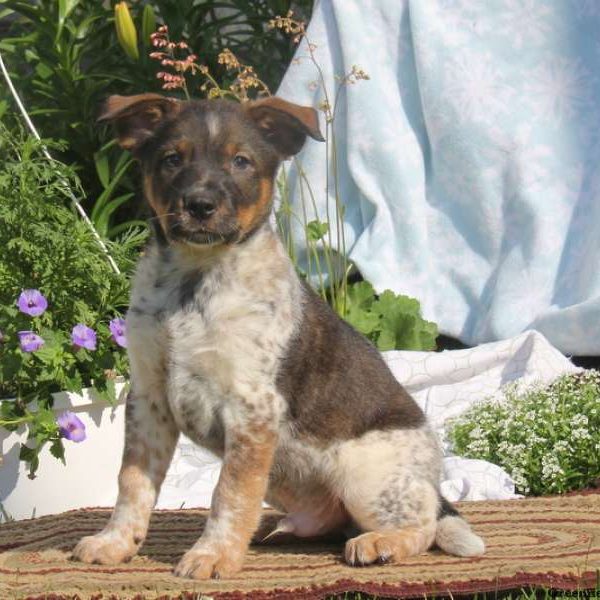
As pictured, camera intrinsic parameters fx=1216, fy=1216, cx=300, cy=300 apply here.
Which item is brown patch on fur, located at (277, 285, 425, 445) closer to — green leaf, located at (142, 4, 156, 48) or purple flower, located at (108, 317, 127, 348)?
purple flower, located at (108, 317, 127, 348)

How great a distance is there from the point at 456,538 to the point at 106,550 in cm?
111

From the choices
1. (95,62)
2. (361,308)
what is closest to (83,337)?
(361,308)

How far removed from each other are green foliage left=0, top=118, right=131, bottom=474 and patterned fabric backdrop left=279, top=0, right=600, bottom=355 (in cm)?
235

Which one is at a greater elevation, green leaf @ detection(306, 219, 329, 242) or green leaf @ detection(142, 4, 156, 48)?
green leaf @ detection(142, 4, 156, 48)

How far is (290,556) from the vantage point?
12.9 feet

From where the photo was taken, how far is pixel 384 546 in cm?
375

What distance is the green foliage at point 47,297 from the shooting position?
4770 mm

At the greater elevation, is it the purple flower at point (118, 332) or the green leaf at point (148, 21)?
the green leaf at point (148, 21)

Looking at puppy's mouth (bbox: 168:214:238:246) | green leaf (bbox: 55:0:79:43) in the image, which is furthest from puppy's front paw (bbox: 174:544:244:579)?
green leaf (bbox: 55:0:79:43)

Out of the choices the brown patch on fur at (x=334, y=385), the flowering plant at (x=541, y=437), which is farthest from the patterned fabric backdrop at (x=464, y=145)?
Answer: the brown patch on fur at (x=334, y=385)

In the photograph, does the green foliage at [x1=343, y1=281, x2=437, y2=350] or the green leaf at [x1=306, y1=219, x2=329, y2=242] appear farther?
the green leaf at [x1=306, y1=219, x2=329, y2=242]

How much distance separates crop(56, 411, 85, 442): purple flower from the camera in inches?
186

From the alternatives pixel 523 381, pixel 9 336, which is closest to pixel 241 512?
pixel 9 336

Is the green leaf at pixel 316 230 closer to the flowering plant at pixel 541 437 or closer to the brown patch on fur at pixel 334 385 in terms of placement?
the flowering plant at pixel 541 437
